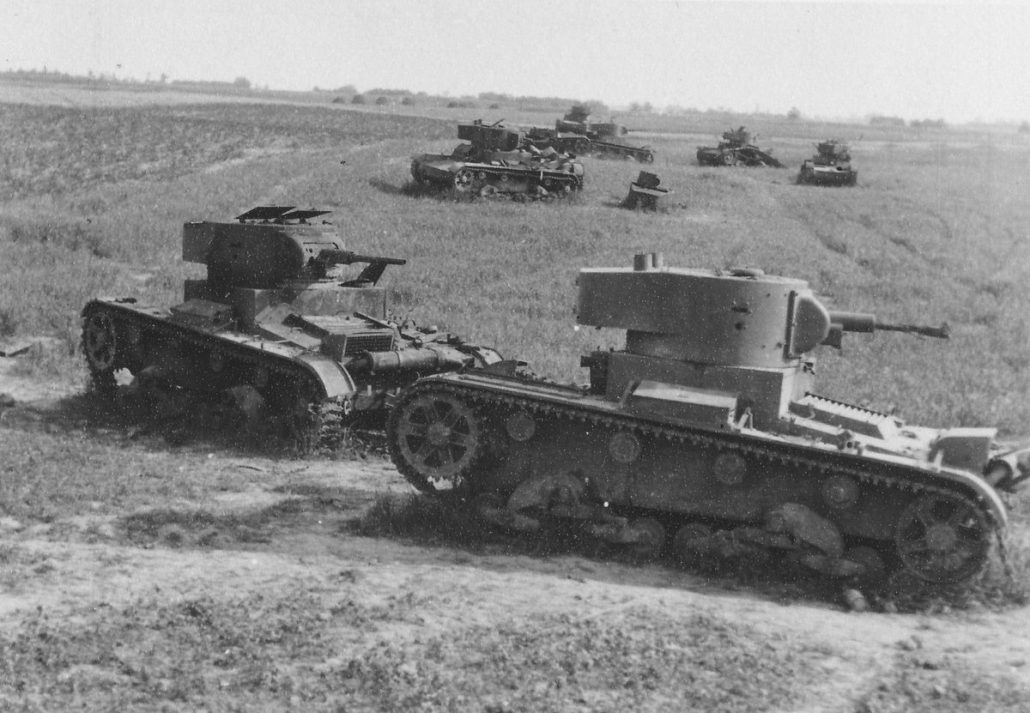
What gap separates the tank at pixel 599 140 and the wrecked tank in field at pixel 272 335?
29670 millimetres

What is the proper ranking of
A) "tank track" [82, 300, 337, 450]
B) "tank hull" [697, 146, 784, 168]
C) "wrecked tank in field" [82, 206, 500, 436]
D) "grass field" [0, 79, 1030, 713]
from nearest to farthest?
"grass field" [0, 79, 1030, 713] → "tank track" [82, 300, 337, 450] → "wrecked tank in field" [82, 206, 500, 436] → "tank hull" [697, 146, 784, 168]

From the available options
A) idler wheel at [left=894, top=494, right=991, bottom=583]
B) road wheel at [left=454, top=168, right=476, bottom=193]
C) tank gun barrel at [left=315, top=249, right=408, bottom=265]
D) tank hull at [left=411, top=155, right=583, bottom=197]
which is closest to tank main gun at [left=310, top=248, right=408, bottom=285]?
tank gun barrel at [left=315, top=249, right=408, bottom=265]

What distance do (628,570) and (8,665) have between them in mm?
4697

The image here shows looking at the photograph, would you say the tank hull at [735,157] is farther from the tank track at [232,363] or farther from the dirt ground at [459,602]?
the dirt ground at [459,602]

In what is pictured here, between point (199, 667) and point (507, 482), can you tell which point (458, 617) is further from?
point (507, 482)

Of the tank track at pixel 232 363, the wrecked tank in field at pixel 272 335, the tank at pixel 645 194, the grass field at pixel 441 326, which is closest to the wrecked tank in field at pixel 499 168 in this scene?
the grass field at pixel 441 326

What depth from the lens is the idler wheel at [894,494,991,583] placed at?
8594 mm

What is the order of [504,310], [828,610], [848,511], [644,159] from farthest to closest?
[644,159] → [504,310] → [848,511] → [828,610]

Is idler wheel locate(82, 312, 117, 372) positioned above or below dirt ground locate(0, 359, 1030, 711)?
above

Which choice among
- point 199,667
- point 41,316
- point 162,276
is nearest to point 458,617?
point 199,667

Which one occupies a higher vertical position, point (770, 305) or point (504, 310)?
point (770, 305)

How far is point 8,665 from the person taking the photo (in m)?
6.64

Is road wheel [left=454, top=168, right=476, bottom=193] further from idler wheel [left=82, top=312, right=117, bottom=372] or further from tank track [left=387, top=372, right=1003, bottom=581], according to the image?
tank track [left=387, top=372, right=1003, bottom=581]

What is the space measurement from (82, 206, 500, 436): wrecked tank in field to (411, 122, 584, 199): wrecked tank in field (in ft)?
55.3
